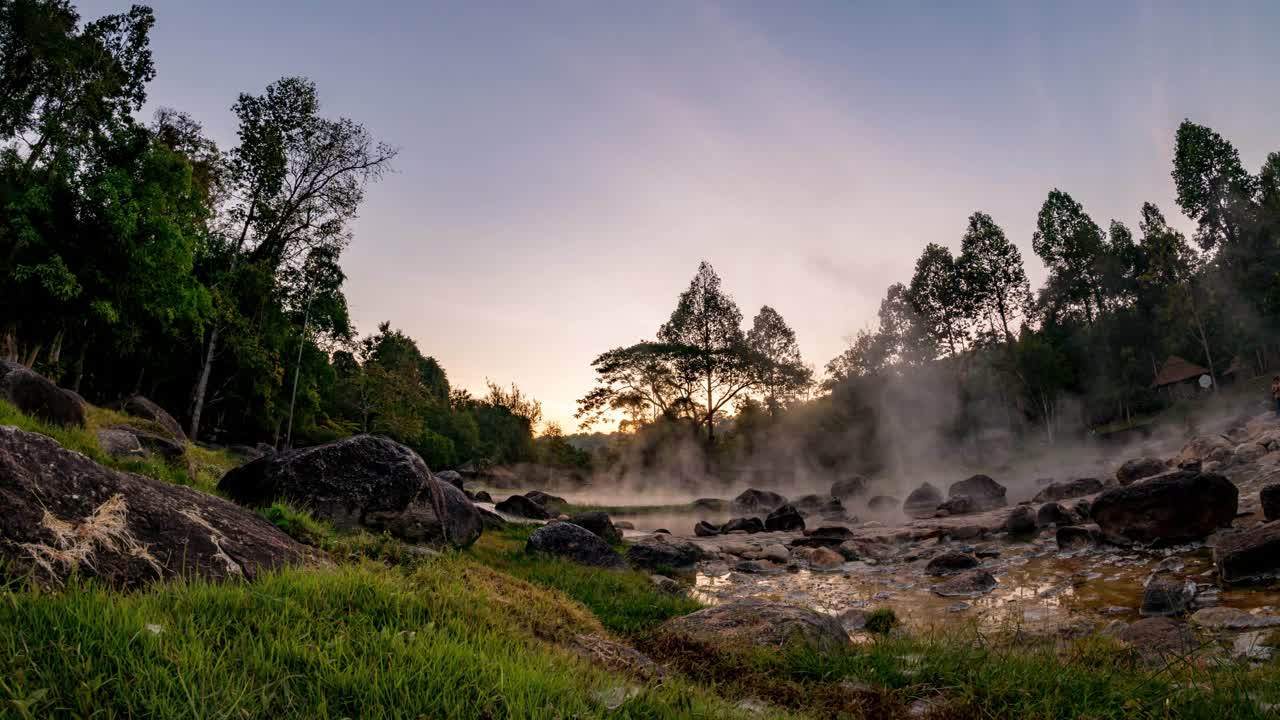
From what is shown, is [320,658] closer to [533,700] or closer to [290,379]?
[533,700]

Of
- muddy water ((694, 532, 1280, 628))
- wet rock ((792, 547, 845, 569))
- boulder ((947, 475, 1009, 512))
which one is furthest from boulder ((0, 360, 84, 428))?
boulder ((947, 475, 1009, 512))

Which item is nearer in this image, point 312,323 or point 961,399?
point 312,323

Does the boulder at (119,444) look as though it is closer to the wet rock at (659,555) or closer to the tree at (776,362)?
the wet rock at (659,555)

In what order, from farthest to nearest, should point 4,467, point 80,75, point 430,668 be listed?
point 80,75 → point 4,467 → point 430,668

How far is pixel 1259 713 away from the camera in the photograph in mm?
3559

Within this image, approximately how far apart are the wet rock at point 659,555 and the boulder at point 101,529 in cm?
1088

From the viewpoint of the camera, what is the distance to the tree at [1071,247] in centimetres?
6050

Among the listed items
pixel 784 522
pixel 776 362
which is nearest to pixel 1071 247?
pixel 776 362

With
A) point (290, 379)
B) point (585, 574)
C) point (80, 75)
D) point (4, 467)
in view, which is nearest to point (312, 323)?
point (290, 379)

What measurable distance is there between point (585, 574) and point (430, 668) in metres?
8.19

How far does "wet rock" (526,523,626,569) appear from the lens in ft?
42.7

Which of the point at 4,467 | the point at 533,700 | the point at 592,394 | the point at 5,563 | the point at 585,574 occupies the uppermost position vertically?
the point at 592,394

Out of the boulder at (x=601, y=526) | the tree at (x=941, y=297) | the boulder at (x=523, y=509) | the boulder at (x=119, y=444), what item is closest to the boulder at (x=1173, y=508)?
the boulder at (x=601, y=526)

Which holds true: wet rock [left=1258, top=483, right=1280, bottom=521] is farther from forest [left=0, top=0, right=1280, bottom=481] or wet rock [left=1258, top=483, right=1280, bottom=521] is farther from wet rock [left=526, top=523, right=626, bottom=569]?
forest [left=0, top=0, right=1280, bottom=481]
